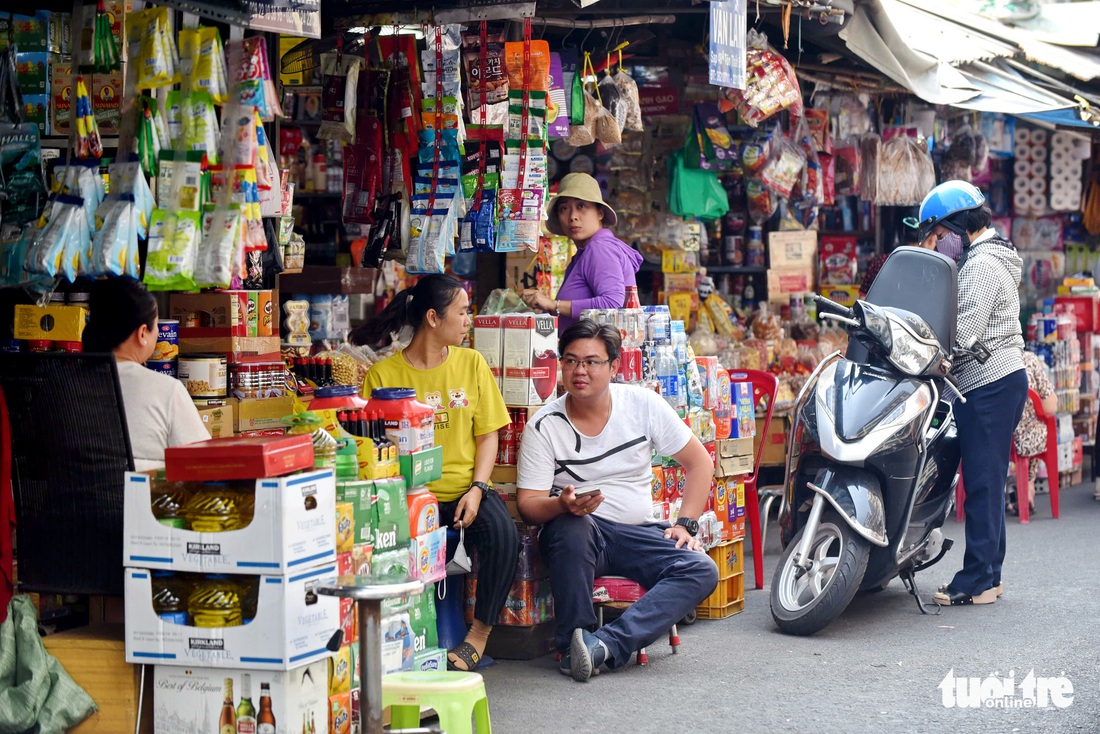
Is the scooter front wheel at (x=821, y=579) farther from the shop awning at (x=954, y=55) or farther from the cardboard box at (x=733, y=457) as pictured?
the shop awning at (x=954, y=55)

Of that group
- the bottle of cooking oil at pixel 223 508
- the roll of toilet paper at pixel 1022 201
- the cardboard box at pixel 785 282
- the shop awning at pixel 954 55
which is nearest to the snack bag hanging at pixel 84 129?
the bottle of cooking oil at pixel 223 508

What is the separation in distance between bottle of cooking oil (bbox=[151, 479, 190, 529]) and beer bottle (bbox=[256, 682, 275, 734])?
1.85ft

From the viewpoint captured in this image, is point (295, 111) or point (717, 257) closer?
point (295, 111)

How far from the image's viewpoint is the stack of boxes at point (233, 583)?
4.08 meters

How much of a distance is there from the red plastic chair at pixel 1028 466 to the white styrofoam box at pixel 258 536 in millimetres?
6358

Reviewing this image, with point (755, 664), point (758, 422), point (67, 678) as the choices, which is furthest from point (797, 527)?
point (67, 678)

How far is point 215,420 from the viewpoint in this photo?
18.4ft

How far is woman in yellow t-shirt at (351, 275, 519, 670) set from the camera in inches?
227

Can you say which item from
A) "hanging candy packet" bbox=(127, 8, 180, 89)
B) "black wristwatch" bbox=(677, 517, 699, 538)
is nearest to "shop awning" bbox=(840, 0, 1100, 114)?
"black wristwatch" bbox=(677, 517, 699, 538)

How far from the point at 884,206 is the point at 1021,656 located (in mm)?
6440

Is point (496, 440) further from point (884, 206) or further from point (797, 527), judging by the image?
point (884, 206)

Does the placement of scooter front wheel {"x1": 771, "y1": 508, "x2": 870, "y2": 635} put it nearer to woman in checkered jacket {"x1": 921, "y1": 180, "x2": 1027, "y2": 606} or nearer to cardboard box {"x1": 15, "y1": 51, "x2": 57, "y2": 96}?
woman in checkered jacket {"x1": 921, "y1": 180, "x2": 1027, "y2": 606}

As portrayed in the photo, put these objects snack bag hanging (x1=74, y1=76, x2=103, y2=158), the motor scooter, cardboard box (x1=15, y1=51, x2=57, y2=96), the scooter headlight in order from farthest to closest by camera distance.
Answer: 1. the scooter headlight
2. the motor scooter
3. cardboard box (x1=15, y1=51, x2=57, y2=96)
4. snack bag hanging (x1=74, y1=76, x2=103, y2=158)

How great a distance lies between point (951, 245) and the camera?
7789mm
